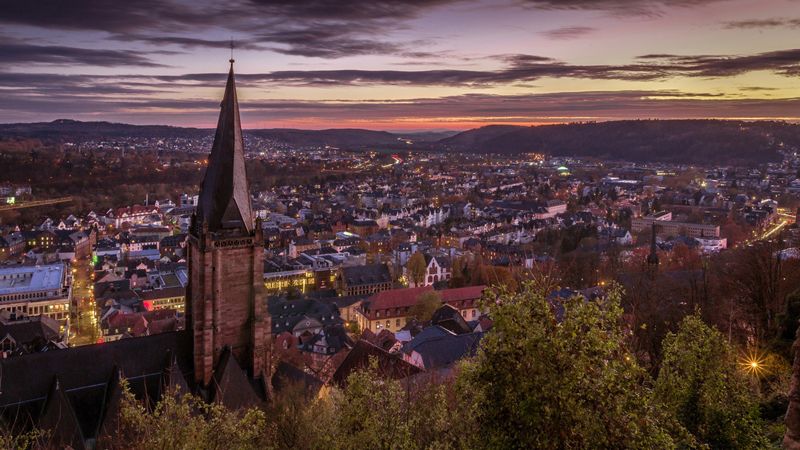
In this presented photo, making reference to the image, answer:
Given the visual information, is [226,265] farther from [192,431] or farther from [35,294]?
[35,294]

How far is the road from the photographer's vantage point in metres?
54.8

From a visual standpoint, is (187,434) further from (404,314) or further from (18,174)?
(18,174)

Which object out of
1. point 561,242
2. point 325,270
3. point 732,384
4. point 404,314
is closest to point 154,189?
point 325,270

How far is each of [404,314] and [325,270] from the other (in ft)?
85.7

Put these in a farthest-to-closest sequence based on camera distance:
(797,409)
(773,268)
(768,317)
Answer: (773,268) < (768,317) < (797,409)

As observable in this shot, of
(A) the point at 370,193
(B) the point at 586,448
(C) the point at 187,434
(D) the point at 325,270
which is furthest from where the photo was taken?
(A) the point at 370,193

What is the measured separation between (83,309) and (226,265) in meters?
49.6

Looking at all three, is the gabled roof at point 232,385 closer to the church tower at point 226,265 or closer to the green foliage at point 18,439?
the church tower at point 226,265

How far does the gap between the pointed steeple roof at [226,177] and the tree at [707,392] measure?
1667cm

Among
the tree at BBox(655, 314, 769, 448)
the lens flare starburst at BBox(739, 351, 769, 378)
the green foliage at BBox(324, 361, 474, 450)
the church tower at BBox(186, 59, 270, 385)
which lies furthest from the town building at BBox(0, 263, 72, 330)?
the tree at BBox(655, 314, 769, 448)

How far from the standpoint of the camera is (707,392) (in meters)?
14.3

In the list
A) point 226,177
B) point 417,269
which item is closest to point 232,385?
point 226,177

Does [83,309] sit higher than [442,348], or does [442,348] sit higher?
[442,348]

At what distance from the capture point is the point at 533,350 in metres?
9.08
